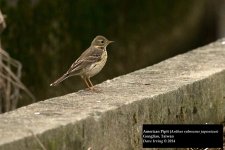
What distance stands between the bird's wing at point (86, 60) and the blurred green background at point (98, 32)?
263 cm

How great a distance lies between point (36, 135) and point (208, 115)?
228 centimetres

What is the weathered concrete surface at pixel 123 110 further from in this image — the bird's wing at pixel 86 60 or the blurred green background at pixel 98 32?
the blurred green background at pixel 98 32

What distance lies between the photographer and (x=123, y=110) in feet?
22.7

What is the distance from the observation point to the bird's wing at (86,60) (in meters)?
8.19

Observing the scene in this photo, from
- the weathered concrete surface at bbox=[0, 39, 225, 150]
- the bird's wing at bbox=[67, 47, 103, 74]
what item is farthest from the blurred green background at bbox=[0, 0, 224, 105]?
the weathered concrete surface at bbox=[0, 39, 225, 150]

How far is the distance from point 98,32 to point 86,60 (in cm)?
397

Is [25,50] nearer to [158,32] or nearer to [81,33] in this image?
[81,33]

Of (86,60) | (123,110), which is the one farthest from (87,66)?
(123,110)

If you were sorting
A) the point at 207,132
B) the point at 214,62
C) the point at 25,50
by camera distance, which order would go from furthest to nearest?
the point at 25,50
the point at 214,62
the point at 207,132

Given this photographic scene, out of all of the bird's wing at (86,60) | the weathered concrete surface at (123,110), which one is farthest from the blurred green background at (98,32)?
the weathered concrete surface at (123,110)

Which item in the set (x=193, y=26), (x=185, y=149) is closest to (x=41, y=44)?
(x=193, y=26)

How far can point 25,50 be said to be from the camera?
1122 centimetres

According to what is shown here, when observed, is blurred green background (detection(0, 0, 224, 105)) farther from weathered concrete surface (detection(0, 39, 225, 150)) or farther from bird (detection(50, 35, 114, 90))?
weathered concrete surface (detection(0, 39, 225, 150))

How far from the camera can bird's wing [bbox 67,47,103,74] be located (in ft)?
26.9
